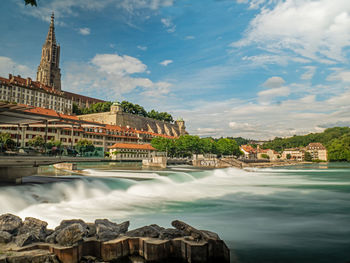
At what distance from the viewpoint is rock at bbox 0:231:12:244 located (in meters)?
7.55

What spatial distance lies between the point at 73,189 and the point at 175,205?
245 inches

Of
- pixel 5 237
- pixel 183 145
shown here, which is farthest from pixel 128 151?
pixel 5 237

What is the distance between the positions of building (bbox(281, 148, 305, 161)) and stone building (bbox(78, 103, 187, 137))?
77372 mm

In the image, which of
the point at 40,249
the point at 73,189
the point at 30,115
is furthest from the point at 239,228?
the point at 30,115

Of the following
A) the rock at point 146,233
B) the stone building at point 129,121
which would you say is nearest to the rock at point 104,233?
the rock at point 146,233

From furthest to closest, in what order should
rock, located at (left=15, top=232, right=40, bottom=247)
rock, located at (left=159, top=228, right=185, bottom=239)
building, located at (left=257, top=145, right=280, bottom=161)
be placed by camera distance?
building, located at (left=257, top=145, right=280, bottom=161) → rock, located at (left=159, top=228, right=185, bottom=239) → rock, located at (left=15, top=232, right=40, bottom=247)

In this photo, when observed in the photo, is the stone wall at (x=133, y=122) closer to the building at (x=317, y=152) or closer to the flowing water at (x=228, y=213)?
the building at (x=317, y=152)

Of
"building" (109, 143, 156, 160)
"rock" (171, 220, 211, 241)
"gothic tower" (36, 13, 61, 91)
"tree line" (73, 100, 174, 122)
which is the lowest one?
"rock" (171, 220, 211, 241)

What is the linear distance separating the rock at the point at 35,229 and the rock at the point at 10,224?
0.59 feet

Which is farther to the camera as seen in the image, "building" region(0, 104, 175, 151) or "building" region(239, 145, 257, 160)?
"building" region(239, 145, 257, 160)

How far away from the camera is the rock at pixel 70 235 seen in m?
7.28

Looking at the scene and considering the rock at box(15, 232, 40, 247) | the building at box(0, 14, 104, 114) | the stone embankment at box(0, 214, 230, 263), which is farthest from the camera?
the building at box(0, 14, 104, 114)

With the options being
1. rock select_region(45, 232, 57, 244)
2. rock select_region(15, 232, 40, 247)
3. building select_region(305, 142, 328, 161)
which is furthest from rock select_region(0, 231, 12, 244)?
building select_region(305, 142, 328, 161)

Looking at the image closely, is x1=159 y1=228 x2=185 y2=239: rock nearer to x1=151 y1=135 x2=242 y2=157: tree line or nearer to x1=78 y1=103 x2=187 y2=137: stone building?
x1=151 y1=135 x2=242 y2=157: tree line
